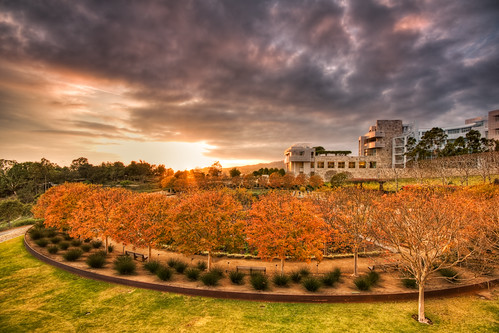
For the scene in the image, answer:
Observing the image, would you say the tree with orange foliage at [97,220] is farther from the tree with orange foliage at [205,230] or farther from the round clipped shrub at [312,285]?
the round clipped shrub at [312,285]

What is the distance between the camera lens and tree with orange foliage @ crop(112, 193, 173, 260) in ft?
50.5

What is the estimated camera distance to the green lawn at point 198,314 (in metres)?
9.95

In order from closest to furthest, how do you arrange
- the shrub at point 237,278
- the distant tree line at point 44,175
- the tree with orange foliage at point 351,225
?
the shrub at point 237,278 → the tree with orange foliage at point 351,225 → the distant tree line at point 44,175

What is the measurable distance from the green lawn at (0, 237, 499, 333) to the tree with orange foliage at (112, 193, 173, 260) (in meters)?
3.04

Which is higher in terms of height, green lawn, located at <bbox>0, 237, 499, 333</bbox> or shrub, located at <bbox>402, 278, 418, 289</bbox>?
shrub, located at <bbox>402, 278, 418, 289</bbox>

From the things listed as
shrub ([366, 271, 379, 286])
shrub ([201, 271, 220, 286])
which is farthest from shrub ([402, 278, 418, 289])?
shrub ([201, 271, 220, 286])

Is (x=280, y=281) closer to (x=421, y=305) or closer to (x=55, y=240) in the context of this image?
(x=421, y=305)

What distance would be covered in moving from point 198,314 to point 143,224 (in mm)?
7325

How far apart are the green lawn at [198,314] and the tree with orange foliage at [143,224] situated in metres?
3.04

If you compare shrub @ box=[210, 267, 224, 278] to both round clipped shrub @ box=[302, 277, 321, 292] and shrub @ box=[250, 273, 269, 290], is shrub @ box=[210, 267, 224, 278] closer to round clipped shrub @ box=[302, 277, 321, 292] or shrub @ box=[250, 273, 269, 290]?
shrub @ box=[250, 273, 269, 290]

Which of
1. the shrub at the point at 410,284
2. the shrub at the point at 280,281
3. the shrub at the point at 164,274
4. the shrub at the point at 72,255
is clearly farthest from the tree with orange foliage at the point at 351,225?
the shrub at the point at 72,255

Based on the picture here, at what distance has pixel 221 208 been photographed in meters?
16.6

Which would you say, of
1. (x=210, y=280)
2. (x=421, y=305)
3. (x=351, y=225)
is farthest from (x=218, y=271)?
(x=421, y=305)

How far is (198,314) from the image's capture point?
10.9 meters
